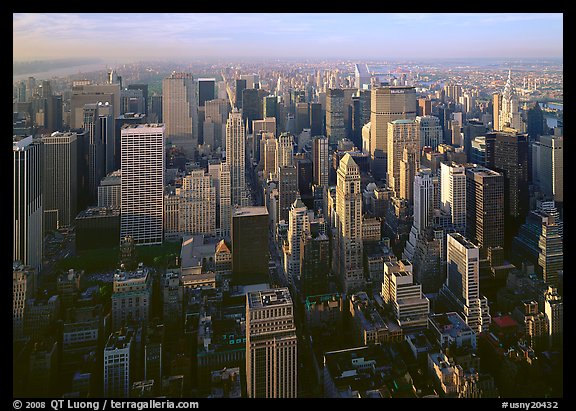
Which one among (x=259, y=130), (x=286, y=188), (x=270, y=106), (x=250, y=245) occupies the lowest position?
(x=250, y=245)

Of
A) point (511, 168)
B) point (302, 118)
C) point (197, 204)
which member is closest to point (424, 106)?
point (511, 168)

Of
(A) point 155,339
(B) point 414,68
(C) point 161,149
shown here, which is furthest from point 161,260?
(B) point 414,68

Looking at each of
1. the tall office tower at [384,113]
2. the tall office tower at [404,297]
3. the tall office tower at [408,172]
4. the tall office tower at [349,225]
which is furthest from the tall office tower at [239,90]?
the tall office tower at [404,297]

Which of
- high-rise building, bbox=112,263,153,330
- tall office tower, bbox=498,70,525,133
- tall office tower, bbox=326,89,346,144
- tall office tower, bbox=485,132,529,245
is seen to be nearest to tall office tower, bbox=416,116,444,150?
tall office tower, bbox=485,132,529,245

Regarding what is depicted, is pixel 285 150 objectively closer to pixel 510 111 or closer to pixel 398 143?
pixel 398 143

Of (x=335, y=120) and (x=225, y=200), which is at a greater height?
(x=335, y=120)

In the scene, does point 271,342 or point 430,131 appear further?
point 430,131

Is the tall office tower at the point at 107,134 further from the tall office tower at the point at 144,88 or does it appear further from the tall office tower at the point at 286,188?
the tall office tower at the point at 286,188
